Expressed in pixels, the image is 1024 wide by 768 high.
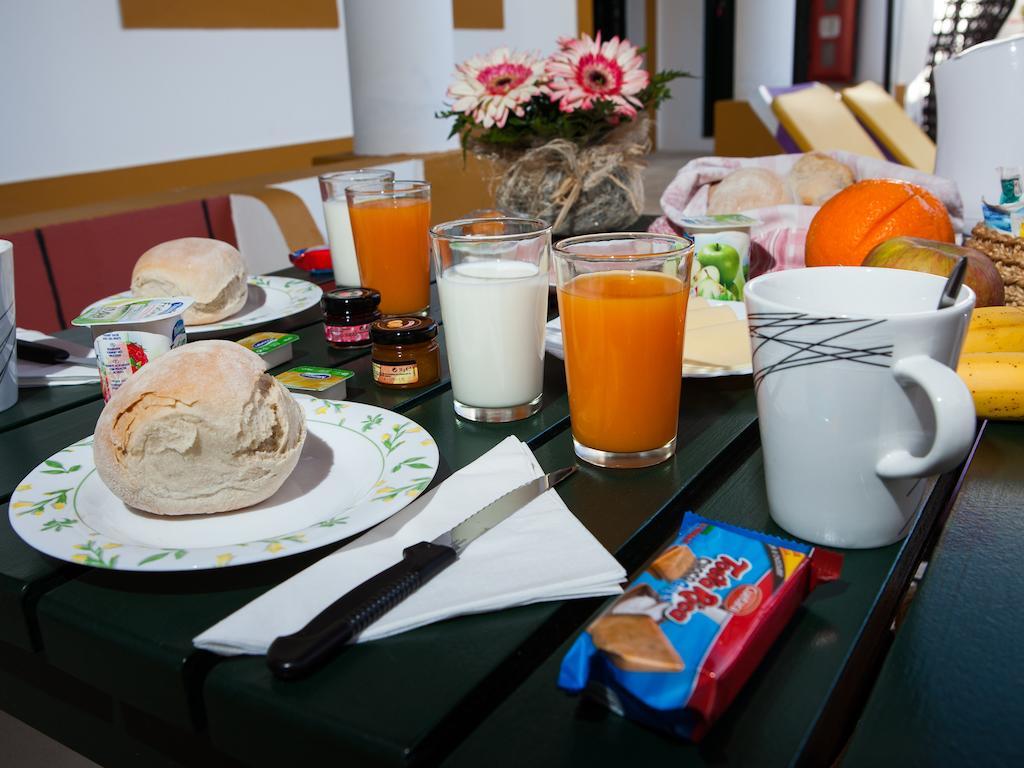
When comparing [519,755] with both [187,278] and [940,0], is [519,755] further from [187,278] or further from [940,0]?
[940,0]

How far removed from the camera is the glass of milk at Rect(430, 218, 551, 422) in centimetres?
79

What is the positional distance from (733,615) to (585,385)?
0.28 metres

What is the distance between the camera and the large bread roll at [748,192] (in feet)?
4.80

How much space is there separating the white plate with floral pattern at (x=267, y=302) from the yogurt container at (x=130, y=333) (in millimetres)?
160

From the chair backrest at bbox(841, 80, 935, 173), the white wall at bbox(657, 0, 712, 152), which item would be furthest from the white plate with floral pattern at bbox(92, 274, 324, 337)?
the white wall at bbox(657, 0, 712, 152)

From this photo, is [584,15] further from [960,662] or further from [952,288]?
[960,662]

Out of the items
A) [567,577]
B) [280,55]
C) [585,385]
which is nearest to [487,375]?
[585,385]

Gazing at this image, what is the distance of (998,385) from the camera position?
2.33ft

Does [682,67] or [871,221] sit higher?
[682,67]

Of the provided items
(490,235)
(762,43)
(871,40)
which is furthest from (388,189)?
(871,40)

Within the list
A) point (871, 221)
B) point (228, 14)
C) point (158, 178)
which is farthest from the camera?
point (228, 14)

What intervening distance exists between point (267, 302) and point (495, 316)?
0.56 meters

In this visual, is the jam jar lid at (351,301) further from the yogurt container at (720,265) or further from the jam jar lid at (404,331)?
the yogurt container at (720,265)

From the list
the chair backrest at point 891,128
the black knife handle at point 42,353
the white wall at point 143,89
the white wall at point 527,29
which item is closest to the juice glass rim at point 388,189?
the black knife handle at point 42,353
